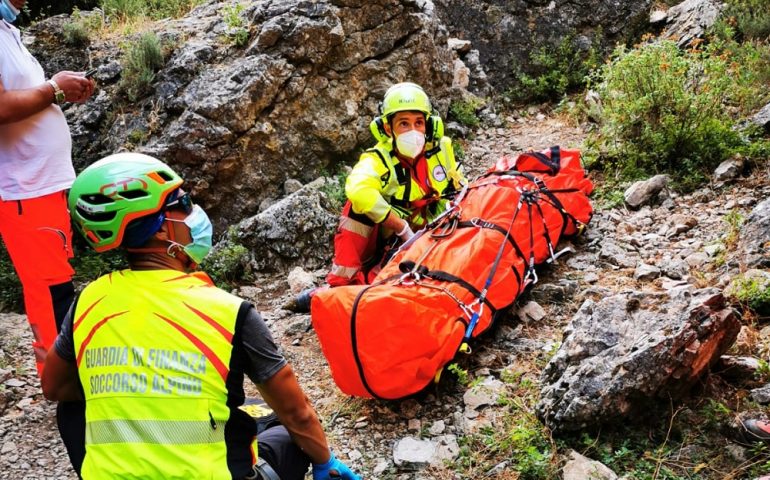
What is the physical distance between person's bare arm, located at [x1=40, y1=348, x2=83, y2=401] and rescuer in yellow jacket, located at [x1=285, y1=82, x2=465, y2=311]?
271 centimetres

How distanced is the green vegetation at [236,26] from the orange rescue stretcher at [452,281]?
3263mm

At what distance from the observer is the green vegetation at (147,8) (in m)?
7.68

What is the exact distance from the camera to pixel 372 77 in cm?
702

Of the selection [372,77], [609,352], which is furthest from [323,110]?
[609,352]

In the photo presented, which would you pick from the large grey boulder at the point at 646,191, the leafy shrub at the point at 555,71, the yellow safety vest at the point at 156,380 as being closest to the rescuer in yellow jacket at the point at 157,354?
the yellow safety vest at the point at 156,380

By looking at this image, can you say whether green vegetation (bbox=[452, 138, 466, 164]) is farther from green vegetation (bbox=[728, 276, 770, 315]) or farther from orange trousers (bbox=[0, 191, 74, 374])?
orange trousers (bbox=[0, 191, 74, 374])

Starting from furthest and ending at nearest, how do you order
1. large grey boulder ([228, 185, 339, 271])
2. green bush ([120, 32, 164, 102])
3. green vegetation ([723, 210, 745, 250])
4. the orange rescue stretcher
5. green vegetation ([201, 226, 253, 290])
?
green bush ([120, 32, 164, 102])
large grey boulder ([228, 185, 339, 271])
green vegetation ([201, 226, 253, 290])
green vegetation ([723, 210, 745, 250])
the orange rescue stretcher

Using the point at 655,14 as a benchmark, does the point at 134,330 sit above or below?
Answer: below

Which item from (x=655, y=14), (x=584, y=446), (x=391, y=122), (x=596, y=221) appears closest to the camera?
(x=584, y=446)

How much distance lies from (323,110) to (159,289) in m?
5.09

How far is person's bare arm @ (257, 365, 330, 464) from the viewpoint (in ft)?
6.49

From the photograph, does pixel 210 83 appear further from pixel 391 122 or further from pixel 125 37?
pixel 391 122

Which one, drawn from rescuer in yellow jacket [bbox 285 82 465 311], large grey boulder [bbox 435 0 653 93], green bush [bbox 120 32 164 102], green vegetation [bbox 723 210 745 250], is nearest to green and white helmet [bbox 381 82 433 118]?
rescuer in yellow jacket [bbox 285 82 465 311]

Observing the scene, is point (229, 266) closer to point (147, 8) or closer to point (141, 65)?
point (141, 65)
